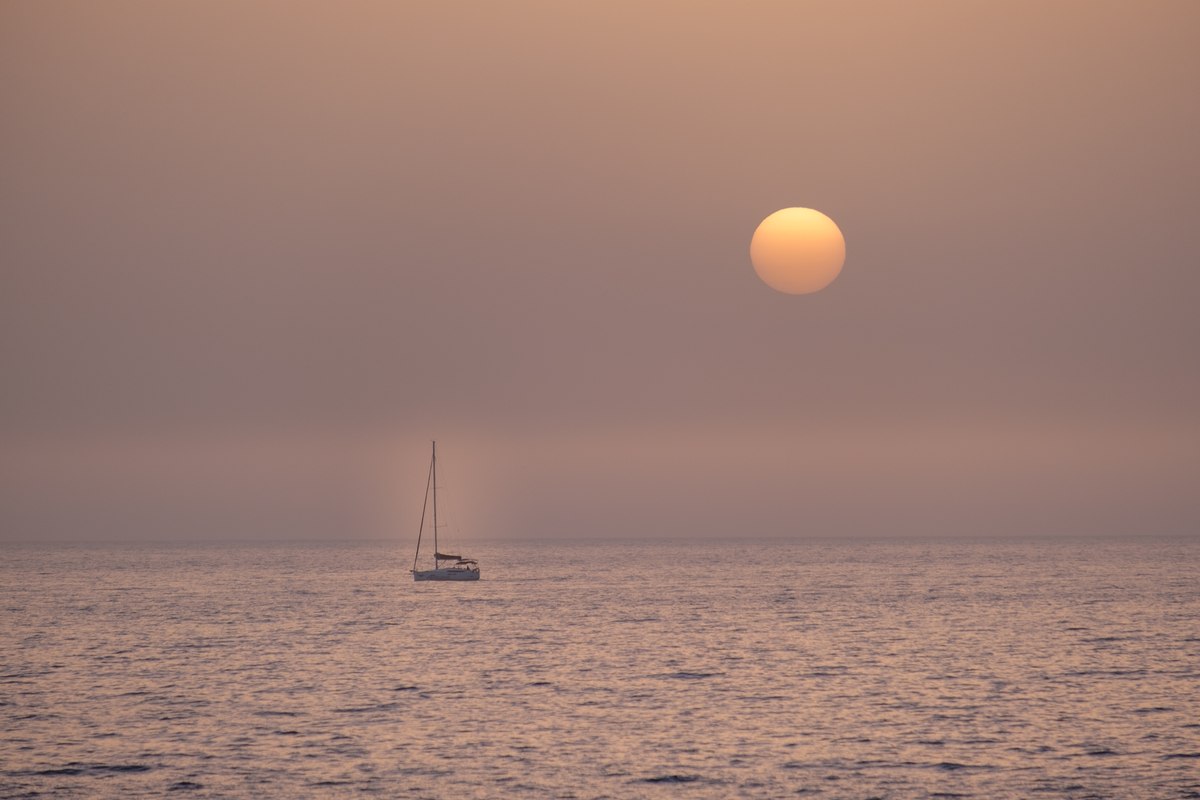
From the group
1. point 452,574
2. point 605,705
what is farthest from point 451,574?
point 605,705

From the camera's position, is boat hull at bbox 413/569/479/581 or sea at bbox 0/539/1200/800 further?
boat hull at bbox 413/569/479/581

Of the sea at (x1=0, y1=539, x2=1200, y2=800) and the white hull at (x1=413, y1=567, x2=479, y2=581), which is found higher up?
the white hull at (x1=413, y1=567, x2=479, y2=581)

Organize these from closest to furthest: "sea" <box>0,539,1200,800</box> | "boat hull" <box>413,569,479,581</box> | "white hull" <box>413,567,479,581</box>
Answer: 1. "sea" <box>0,539,1200,800</box>
2. "boat hull" <box>413,569,479,581</box>
3. "white hull" <box>413,567,479,581</box>

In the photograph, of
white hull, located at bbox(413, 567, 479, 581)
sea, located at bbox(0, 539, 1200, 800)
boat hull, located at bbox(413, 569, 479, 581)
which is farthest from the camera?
white hull, located at bbox(413, 567, 479, 581)

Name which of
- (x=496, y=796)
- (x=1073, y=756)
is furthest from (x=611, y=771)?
(x=1073, y=756)

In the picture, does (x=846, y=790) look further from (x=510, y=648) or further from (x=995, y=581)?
(x=995, y=581)

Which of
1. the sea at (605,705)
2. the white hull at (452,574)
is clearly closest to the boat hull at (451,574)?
the white hull at (452,574)

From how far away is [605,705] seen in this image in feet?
206

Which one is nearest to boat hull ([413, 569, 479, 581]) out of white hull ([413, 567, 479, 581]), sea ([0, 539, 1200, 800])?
white hull ([413, 567, 479, 581])

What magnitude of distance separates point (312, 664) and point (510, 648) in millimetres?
15231

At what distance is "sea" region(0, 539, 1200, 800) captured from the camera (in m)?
45.5

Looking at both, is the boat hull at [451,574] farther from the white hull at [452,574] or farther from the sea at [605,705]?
the sea at [605,705]

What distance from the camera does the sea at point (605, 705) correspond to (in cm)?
4553

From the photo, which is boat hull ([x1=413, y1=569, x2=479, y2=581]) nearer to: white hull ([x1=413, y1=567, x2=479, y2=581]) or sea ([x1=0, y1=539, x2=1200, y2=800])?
white hull ([x1=413, y1=567, x2=479, y2=581])
